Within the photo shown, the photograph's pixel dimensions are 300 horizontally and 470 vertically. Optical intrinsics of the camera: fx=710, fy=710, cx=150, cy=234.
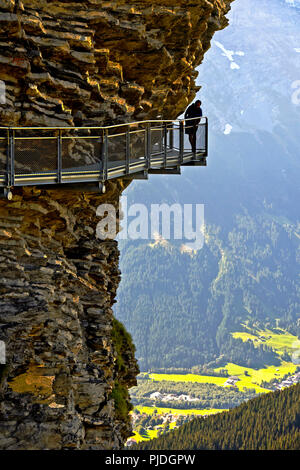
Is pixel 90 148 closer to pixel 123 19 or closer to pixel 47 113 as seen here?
pixel 47 113

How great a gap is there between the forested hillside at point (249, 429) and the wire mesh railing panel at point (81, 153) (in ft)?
329

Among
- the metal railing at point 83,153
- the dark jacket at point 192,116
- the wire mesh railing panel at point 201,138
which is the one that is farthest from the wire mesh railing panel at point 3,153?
the wire mesh railing panel at point 201,138

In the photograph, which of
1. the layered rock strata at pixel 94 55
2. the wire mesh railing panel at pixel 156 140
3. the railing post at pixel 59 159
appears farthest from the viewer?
the wire mesh railing panel at pixel 156 140

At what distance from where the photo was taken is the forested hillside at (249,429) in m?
126

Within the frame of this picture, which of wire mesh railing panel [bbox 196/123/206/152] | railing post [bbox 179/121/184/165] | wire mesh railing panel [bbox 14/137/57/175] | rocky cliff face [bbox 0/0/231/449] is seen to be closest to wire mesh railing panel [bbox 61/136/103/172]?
wire mesh railing panel [bbox 14/137/57/175]

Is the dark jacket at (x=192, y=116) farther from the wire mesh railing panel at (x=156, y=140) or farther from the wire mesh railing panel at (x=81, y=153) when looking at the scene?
the wire mesh railing panel at (x=81, y=153)

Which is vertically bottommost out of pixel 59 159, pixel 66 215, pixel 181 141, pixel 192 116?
pixel 66 215

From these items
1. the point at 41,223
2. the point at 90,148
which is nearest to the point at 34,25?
the point at 90,148

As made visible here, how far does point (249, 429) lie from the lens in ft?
431

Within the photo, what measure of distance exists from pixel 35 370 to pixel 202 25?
626 inches

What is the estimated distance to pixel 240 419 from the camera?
464ft

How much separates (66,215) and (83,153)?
3.04m

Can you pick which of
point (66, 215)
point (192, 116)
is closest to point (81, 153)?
point (66, 215)

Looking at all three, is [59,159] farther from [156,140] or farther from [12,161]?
[156,140]
